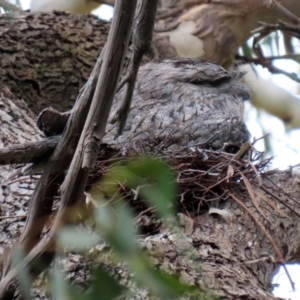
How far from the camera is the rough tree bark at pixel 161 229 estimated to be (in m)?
1.56

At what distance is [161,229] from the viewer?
67.8 inches

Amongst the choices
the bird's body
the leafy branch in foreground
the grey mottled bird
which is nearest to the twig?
the leafy branch in foreground

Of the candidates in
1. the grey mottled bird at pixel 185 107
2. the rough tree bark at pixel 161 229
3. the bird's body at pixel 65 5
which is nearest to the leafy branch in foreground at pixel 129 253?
the rough tree bark at pixel 161 229

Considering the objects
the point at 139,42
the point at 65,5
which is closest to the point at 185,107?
the point at 139,42

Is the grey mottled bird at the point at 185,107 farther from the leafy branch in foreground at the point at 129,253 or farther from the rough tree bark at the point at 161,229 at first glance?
the leafy branch in foreground at the point at 129,253

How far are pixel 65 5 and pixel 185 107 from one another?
138 cm

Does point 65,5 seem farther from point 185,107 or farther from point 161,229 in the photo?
point 161,229

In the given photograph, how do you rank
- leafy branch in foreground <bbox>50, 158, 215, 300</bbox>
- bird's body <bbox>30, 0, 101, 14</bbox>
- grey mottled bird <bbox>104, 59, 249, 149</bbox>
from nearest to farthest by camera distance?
leafy branch in foreground <bbox>50, 158, 215, 300</bbox>, grey mottled bird <bbox>104, 59, 249, 149</bbox>, bird's body <bbox>30, 0, 101, 14</bbox>

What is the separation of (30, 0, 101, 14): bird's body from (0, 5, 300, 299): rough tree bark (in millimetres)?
191

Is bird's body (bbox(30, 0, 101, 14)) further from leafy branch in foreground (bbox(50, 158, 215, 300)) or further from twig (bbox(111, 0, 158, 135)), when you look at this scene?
leafy branch in foreground (bbox(50, 158, 215, 300))

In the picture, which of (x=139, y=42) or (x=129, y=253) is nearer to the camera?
(x=129, y=253)

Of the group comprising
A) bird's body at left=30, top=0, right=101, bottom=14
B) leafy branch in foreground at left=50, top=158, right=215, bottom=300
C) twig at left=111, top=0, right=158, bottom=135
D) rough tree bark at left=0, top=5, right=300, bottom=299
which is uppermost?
twig at left=111, top=0, right=158, bottom=135

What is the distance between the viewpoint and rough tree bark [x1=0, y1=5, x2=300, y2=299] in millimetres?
1558

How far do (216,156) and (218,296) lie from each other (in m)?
0.71
